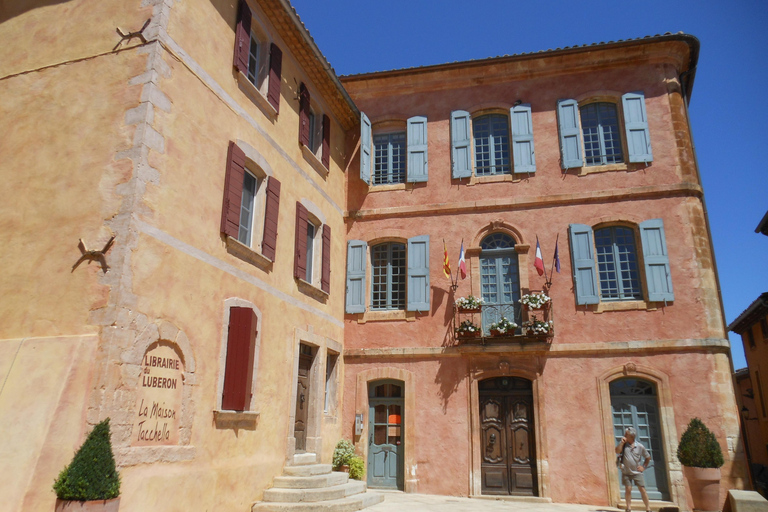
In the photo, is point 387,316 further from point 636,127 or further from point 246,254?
point 636,127

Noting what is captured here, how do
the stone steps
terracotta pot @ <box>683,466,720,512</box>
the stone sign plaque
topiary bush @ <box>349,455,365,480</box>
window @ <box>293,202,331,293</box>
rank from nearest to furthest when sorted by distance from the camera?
1. the stone sign plaque
2. the stone steps
3. terracotta pot @ <box>683,466,720,512</box>
4. window @ <box>293,202,331,293</box>
5. topiary bush @ <box>349,455,365,480</box>

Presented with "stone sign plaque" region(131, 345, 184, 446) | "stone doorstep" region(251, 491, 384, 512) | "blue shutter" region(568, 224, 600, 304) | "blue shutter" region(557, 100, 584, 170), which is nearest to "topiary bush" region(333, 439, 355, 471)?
"stone doorstep" region(251, 491, 384, 512)

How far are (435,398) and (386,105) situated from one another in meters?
7.07

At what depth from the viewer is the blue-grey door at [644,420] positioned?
37.7 feet

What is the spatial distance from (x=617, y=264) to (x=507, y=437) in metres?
4.21

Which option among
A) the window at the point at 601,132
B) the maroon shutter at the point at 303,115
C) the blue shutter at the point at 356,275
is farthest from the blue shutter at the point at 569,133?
the maroon shutter at the point at 303,115

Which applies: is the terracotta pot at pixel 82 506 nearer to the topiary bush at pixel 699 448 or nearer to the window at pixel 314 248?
the window at pixel 314 248

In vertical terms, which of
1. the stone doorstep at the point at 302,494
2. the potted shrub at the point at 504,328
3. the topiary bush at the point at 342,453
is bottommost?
the stone doorstep at the point at 302,494

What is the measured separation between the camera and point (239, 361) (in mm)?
9000

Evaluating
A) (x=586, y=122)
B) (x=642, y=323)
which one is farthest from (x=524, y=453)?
(x=586, y=122)

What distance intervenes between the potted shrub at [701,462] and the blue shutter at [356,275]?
265 inches

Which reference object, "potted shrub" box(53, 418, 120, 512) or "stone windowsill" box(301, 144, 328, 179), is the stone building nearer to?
"stone windowsill" box(301, 144, 328, 179)

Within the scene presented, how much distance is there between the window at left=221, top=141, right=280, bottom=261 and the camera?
366 inches

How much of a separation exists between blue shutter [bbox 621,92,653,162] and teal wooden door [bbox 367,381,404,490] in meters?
7.09
